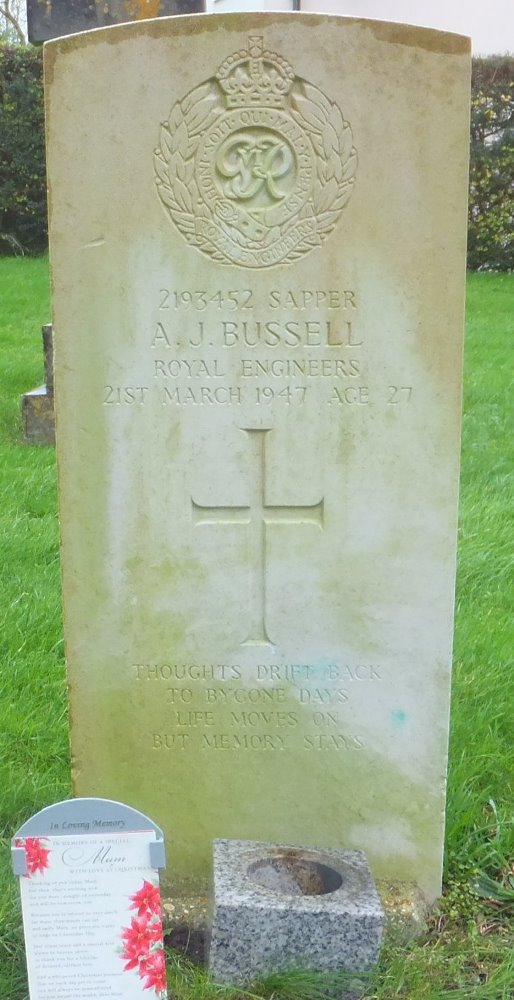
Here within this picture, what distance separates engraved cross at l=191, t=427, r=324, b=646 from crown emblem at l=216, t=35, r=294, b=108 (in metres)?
0.72

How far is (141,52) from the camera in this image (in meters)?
2.27

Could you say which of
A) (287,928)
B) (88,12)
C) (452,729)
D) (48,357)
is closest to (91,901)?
(287,928)

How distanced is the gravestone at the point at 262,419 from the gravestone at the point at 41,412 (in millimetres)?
3652

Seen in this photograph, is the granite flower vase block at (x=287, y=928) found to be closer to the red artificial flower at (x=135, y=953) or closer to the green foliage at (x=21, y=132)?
the red artificial flower at (x=135, y=953)

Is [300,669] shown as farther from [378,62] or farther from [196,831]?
[378,62]

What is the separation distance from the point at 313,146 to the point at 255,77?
19cm

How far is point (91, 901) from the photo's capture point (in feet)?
7.04

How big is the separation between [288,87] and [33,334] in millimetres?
6477

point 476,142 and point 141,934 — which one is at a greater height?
point 476,142

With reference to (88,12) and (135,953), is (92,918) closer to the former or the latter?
(135,953)

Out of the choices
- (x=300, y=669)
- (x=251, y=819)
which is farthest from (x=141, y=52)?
(x=251, y=819)

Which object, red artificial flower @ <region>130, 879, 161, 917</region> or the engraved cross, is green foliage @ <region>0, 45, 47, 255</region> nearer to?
the engraved cross

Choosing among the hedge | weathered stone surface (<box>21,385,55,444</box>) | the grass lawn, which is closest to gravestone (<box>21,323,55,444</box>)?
weathered stone surface (<box>21,385,55,444</box>)

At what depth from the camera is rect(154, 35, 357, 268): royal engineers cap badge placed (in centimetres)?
228
